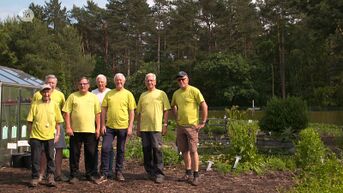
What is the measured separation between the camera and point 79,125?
7.48 metres

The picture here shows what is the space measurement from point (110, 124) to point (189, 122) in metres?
1.21

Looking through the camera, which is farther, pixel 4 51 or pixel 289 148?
pixel 4 51

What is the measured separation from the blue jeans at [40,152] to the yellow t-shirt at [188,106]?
1964mm

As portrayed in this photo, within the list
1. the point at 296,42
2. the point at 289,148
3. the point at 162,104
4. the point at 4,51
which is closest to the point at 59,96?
the point at 162,104

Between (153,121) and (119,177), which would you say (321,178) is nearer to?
(153,121)

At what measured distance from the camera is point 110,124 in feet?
25.3

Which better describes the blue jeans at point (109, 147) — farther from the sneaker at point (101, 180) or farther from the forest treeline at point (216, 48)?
the forest treeline at point (216, 48)

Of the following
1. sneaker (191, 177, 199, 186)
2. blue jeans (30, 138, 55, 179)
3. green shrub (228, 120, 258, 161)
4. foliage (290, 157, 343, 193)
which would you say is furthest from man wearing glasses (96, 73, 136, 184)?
foliage (290, 157, 343, 193)

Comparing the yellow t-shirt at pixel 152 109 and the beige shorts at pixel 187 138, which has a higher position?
the yellow t-shirt at pixel 152 109

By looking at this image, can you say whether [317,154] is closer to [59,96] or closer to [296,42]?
[59,96]

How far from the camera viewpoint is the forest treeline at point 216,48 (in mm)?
47219

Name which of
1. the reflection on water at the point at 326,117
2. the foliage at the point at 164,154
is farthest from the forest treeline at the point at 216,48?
the foliage at the point at 164,154

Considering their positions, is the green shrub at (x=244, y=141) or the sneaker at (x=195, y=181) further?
the green shrub at (x=244, y=141)

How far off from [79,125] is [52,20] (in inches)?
2350
